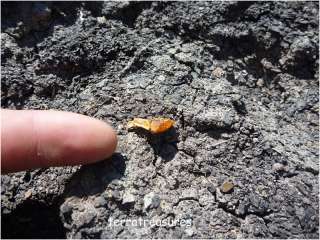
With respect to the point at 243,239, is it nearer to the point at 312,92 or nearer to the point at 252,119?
the point at 252,119

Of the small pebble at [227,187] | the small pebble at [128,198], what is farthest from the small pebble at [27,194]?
the small pebble at [227,187]

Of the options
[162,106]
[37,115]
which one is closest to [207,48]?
[162,106]

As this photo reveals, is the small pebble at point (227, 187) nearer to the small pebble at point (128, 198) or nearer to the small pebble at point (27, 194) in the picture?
the small pebble at point (128, 198)

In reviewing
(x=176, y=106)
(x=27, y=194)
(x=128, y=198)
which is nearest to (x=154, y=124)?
(x=176, y=106)

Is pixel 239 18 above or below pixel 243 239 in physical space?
above

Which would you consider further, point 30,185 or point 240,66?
point 240,66

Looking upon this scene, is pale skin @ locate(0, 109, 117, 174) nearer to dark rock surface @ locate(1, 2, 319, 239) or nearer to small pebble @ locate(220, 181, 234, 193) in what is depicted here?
dark rock surface @ locate(1, 2, 319, 239)

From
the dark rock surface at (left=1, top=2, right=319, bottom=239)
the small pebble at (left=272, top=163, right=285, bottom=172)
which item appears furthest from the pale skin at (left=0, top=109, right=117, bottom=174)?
the small pebble at (left=272, top=163, right=285, bottom=172)
